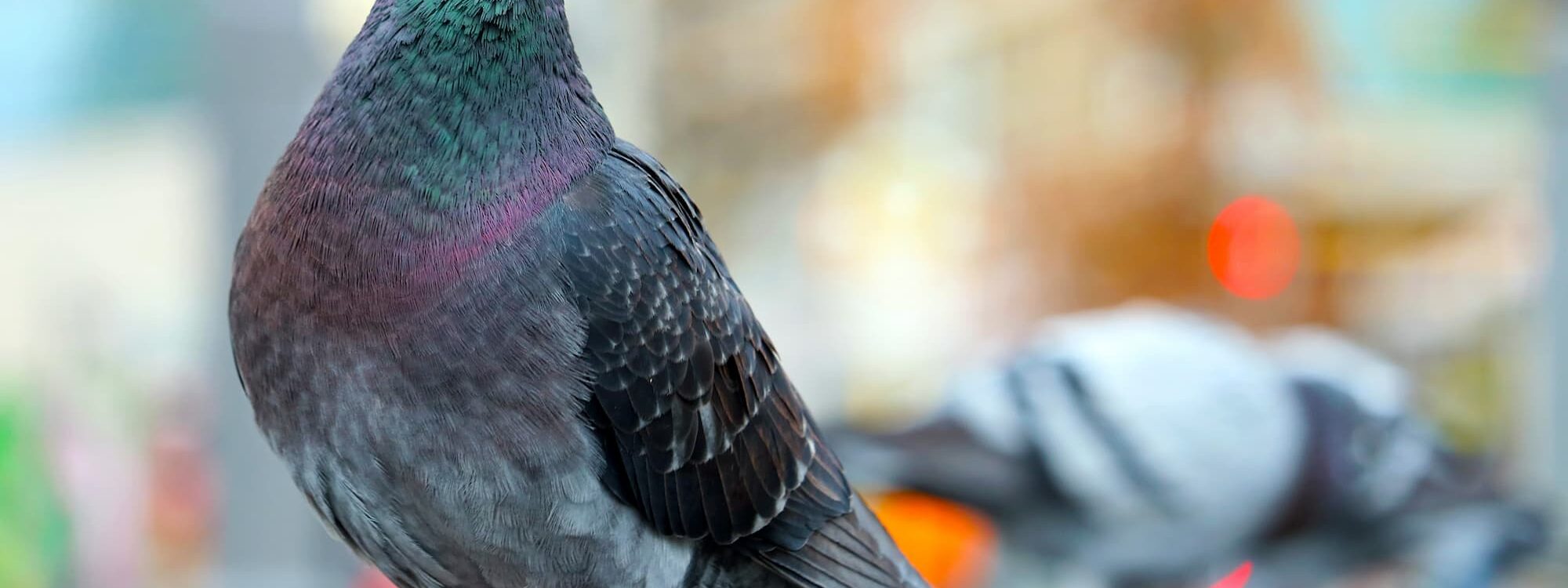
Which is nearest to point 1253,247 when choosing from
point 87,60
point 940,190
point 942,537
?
point 940,190

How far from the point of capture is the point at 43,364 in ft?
14.0

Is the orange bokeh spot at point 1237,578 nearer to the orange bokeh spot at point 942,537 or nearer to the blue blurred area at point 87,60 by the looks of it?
the orange bokeh spot at point 942,537

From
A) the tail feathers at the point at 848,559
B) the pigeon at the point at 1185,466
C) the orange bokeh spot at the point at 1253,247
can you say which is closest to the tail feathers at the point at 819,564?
the tail feathers at the point at 848,559

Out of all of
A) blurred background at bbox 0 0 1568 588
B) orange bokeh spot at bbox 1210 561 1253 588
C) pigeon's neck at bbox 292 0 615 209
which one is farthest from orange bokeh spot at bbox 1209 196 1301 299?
pigeon's neck at bbox 292 0 615 209

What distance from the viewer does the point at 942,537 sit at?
10.8 ft

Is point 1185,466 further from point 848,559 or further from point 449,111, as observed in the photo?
point 449,111

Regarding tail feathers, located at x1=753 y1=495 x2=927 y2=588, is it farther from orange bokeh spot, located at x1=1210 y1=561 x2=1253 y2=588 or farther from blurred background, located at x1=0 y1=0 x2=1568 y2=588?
blurred background, located at x1=0 y1=0 x2=1568 y2=588

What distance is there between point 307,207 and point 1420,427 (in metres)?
3.38

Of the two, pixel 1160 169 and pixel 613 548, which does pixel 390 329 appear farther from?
pixel 1160 169

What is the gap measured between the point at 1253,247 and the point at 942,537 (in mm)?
2176

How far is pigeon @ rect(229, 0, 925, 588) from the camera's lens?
3.65 feet

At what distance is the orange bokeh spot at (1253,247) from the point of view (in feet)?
15.8

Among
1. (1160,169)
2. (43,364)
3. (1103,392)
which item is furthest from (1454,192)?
(43,364)

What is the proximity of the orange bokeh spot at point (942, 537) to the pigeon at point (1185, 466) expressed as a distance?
62mm
